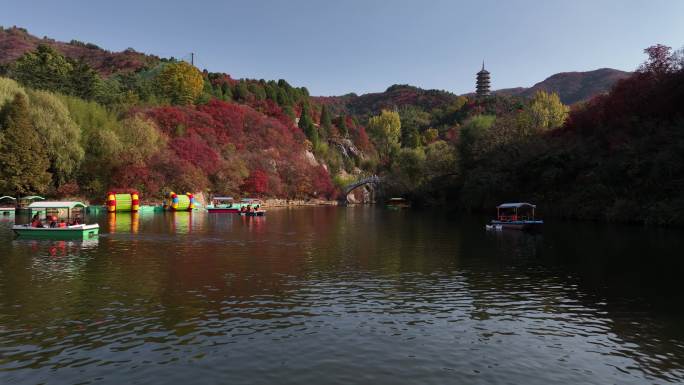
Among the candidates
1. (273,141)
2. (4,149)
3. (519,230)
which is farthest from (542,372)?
(273,141)

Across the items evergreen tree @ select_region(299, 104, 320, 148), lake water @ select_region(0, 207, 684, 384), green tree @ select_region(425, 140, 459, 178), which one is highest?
evergreen tree @ select_region(299, 104, 320, 148)

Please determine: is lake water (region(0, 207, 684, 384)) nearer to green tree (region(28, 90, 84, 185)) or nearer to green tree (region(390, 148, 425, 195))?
green tree (region(28, 90, 84, 185))

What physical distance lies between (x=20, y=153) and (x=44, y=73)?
140 ft

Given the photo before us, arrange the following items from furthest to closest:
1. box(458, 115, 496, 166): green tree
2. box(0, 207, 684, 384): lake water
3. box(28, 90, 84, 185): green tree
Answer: box(458, 115, 496, 166): green tree < box(28, 90, 84, 185): green tree < box(0, 207, 684, 384): lake water

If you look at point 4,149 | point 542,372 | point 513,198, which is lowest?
point 542,372

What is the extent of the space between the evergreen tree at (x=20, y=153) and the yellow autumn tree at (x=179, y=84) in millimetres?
58729

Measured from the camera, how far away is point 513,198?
284 ft

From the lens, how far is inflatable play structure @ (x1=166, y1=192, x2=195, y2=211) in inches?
3374

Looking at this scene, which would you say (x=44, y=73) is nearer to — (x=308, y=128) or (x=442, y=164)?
(x=308, y=128)

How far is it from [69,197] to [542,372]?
87799 millimetres

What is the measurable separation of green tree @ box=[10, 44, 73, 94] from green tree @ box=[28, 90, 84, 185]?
2440 centimetres

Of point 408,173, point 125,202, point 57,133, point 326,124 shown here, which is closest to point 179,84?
point 57,133

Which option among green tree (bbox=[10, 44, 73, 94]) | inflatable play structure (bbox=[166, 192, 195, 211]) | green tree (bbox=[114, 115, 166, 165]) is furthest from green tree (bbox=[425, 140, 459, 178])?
green tree (bbox=[10, 44, 73, 94])

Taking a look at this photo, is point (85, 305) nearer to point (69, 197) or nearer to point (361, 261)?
point (361, 261)
